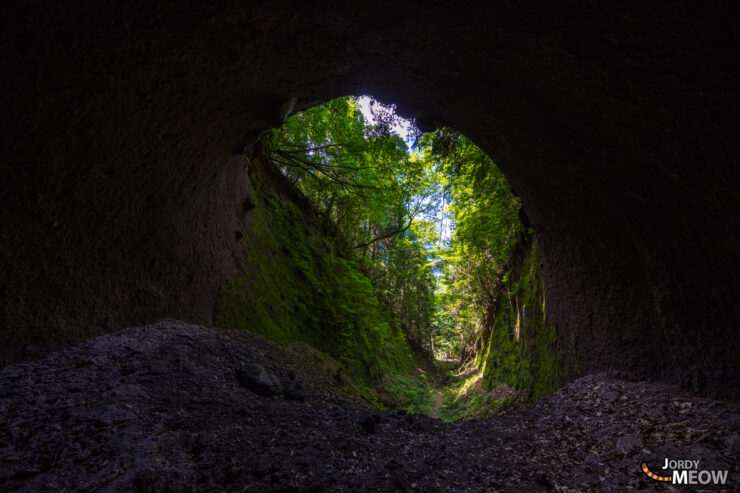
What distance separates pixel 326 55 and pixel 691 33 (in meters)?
2.74

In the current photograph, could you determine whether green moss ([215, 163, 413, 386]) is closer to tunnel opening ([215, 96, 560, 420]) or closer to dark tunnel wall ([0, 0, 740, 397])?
tunnel opening ([215, 96, 560, 420])

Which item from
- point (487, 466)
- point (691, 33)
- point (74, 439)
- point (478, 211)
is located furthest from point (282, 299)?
point (691, 33)

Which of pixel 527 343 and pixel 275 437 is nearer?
pixel 275 437

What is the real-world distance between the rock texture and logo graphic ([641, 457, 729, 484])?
4 cm

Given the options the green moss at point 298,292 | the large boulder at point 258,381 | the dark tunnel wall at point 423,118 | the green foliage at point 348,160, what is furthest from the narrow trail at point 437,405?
the large boulder at point 258,381

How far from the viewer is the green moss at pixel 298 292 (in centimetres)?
557

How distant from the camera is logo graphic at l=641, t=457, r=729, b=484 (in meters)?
1.60

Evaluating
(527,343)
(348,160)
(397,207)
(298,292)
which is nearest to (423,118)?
(348,160)

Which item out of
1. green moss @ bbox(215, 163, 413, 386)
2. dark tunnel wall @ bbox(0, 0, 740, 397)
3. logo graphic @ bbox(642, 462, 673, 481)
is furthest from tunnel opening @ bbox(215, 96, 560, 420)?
logo graphic @ bbox(642, 462, 673, 481)

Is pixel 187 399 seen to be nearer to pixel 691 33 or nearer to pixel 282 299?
pixel 282 299

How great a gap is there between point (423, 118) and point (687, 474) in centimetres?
409

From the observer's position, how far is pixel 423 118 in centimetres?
389

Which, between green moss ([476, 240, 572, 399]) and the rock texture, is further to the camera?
green moss ([476, 240, 572, 399])

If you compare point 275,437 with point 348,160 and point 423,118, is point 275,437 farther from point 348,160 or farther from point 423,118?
point 348,160
